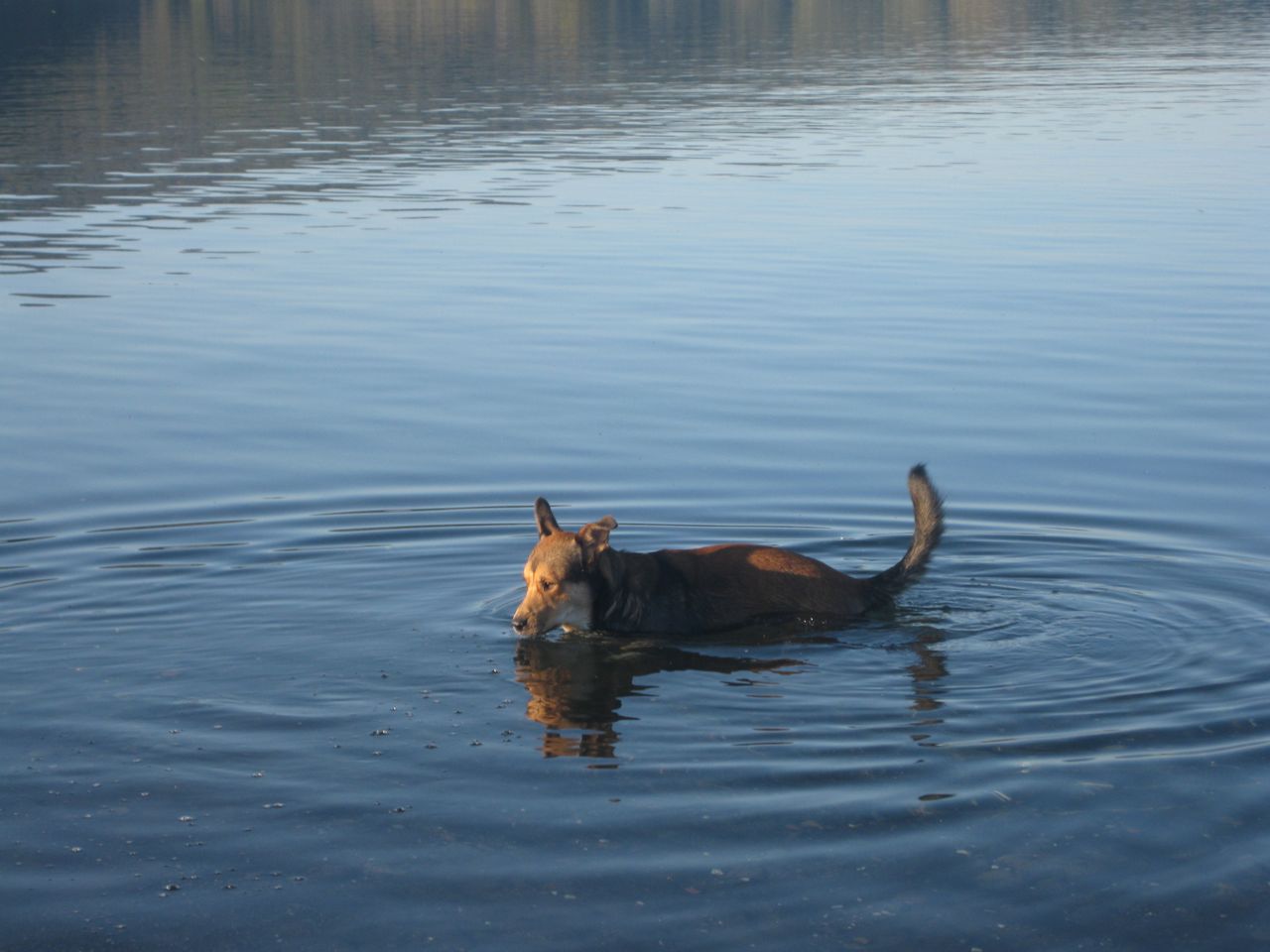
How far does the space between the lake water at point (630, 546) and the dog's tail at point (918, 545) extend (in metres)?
0.33

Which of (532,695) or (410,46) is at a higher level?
(410,46)

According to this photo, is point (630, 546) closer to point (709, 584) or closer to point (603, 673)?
point (709, 584)

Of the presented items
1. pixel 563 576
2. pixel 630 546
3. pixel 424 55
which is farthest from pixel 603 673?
pixel 424 55

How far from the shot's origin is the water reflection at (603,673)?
8844 millimetres

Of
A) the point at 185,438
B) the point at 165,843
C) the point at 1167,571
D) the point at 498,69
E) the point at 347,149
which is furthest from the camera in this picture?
the point at 498,69

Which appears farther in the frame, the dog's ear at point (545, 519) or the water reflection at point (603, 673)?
the dog's ear at point (545, 519)

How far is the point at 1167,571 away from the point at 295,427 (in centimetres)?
808

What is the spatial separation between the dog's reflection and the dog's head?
0.57 feet

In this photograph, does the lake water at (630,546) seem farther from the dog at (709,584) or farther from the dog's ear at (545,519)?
the dog's ear at (545,519)

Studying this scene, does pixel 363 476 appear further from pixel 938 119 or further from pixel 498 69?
pixel 498 69

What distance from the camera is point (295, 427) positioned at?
52.6ft

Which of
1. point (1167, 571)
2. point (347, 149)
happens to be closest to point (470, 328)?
point (1167, 571)

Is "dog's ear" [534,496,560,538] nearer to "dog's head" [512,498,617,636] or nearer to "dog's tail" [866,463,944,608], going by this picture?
"dog's head" [512,498,617,636]

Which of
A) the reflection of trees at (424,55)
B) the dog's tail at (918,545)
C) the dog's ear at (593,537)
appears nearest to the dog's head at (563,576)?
the dog's ear at (593,537)
